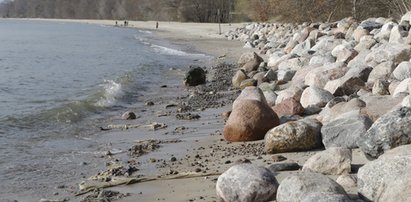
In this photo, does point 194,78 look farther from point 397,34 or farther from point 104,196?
point 104,196

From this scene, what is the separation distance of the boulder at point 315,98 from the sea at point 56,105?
3.41 meters

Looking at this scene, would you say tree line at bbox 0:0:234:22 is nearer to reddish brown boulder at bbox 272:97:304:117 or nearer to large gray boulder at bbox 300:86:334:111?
large gray boulder at bbox 300:86:334:111

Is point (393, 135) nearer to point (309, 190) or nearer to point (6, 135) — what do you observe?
point (309, 190)

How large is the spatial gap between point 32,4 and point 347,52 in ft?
489

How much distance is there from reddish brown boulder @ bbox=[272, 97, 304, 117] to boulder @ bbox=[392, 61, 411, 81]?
1753 millimetres

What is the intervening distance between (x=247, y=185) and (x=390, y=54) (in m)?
7.03

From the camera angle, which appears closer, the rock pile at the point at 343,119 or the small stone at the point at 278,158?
the rock pile at the point at 343,119

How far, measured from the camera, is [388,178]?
424 cm

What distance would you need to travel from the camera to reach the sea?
7258 millimetres

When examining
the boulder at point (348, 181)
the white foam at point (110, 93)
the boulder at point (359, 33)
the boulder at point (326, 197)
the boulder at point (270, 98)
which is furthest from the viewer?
the boulder at point (359, 33)

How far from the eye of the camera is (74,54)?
28.9m

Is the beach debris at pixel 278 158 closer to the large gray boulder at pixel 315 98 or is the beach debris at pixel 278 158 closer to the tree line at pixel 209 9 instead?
the large gray boulder at pixel 315 98

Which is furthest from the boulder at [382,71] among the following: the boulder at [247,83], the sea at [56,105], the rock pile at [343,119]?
the sea at [56,105]

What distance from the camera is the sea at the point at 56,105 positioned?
23.8 ft
